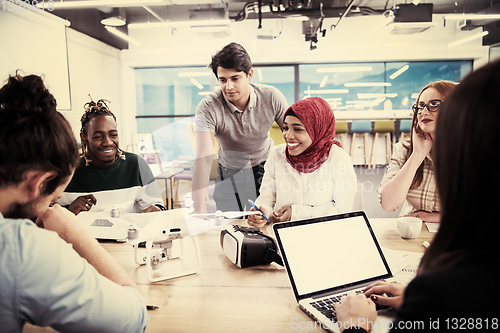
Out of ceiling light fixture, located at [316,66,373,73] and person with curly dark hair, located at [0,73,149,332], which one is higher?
ceiling light fixture, located at [316,66,373,73]

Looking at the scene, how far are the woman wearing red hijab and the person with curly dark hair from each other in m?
1.06

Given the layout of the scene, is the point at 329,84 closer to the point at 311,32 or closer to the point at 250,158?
the point at 311,32

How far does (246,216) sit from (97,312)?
1.02 metres

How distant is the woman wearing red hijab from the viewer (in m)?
1.64

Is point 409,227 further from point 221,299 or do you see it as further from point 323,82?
point 323,82

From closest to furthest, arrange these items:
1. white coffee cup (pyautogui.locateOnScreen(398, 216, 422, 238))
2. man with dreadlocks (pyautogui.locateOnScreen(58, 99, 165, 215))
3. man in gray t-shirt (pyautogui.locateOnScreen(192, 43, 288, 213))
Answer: white coffee cup (pyautogui.locateOnScreen(398, 216, 422, 238))
man with dreadlocks (pyautogui.locateOnScreen(58, 99, 165, 215))
man in gray t-shirt (pyautogui.locateOnScreen(192, 43, 288, 213))

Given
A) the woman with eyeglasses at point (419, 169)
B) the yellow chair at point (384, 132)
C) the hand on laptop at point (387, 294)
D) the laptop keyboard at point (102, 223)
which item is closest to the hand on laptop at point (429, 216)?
the woman with eyeglasses at point (419, 169)

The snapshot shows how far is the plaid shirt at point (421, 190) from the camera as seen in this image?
1.56 meters

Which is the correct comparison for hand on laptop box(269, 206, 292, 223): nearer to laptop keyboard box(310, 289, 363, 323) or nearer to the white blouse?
the white blouse

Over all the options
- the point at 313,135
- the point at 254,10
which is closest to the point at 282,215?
the point at 313,135

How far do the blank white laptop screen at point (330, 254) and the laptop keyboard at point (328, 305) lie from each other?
3cm

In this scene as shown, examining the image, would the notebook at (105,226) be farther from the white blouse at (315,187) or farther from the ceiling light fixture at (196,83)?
the ceiling light fixture at (196,83)

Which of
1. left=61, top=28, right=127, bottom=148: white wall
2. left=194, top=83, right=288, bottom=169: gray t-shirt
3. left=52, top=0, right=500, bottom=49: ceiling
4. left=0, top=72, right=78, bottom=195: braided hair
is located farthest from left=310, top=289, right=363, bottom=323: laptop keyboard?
left=52, top=0, right=500, bottom=49: ceiling

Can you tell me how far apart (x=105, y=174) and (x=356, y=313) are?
1646 mm
